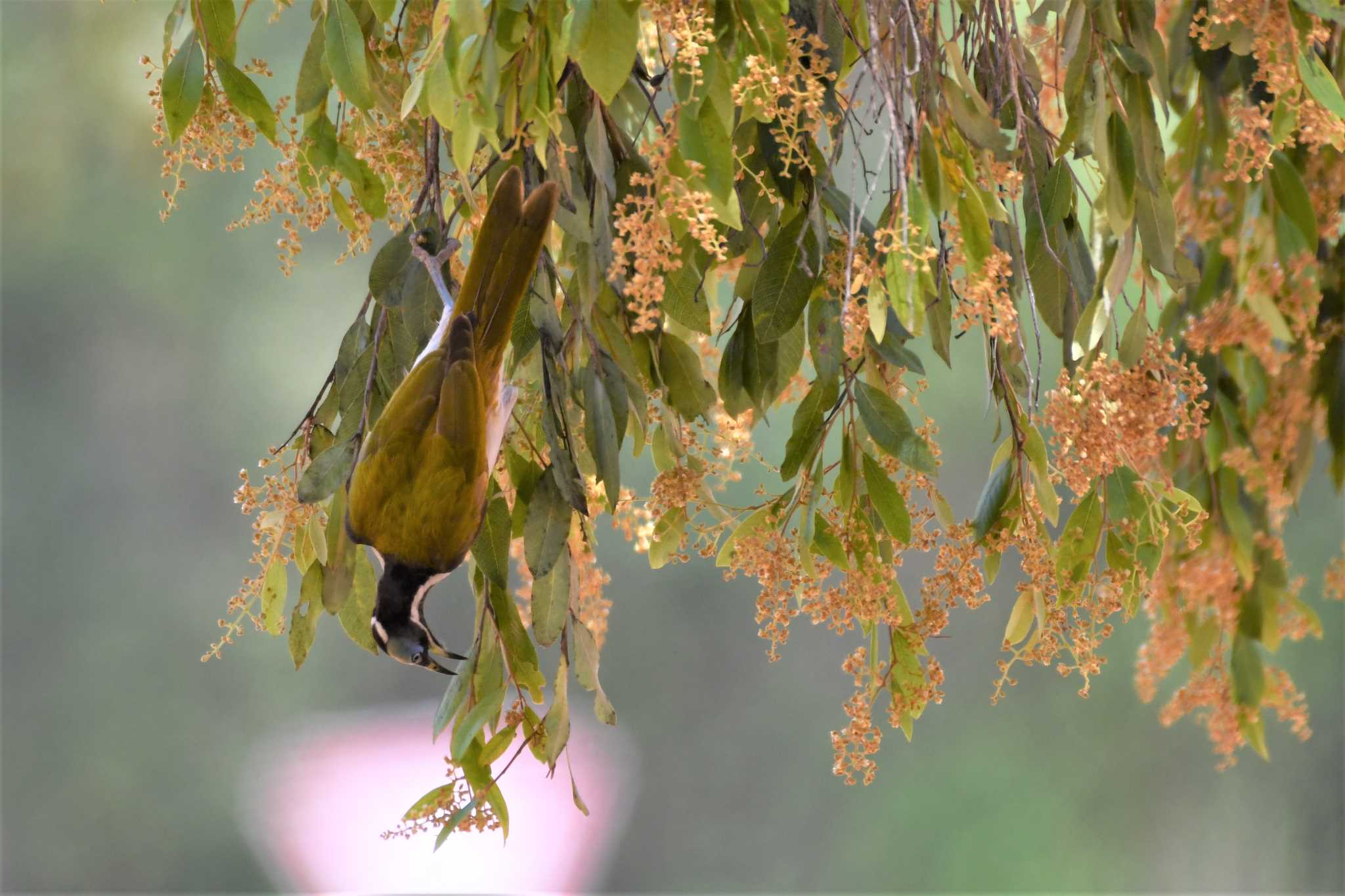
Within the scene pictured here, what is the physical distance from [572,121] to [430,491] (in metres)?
0.26

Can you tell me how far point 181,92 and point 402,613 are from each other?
389 millimetres

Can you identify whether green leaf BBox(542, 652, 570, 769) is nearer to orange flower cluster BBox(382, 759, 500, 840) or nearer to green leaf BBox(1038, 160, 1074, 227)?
orange flower cluster BBox(382, 759, 500, 840)

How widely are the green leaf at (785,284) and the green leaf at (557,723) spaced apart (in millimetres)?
234

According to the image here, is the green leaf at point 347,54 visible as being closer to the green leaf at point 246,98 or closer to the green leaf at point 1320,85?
the green leaf at point 246,98

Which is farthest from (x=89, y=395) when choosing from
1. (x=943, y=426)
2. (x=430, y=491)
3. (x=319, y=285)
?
(x=430, y=491)

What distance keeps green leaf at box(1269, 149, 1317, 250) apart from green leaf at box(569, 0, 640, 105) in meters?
0.75

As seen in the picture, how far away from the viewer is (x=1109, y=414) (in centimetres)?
67

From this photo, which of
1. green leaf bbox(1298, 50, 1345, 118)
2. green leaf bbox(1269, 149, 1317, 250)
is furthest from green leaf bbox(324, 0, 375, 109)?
green leaf bbox(1269, 149, 1317, 250)

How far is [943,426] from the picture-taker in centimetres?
321

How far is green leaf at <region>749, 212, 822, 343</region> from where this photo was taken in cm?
66

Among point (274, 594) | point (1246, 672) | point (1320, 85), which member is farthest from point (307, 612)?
point (1246, 672)

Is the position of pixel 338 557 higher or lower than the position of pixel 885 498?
lower

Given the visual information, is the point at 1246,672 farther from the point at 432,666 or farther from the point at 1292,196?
the point at 432,666

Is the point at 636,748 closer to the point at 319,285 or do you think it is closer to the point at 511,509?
the point at 319,285
